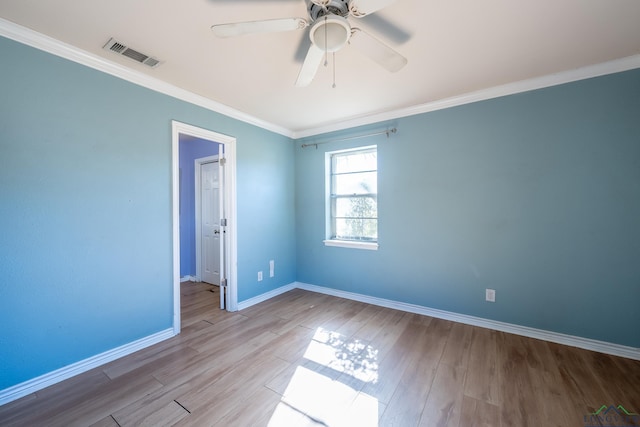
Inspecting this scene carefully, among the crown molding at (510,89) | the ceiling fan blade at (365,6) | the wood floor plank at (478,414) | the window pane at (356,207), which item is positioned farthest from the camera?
the window pane at (356,207)

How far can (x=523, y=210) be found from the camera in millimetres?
2459

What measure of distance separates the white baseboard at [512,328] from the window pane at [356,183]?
1.47 meters

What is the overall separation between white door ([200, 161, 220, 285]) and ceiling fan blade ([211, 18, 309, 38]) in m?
3.13

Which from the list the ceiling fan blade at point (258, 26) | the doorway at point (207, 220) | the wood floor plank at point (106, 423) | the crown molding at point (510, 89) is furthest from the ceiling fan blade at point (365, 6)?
the doorway at point (207, 220)

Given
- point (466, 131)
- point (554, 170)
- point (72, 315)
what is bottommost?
point (72, 315)

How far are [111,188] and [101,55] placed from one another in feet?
3.47

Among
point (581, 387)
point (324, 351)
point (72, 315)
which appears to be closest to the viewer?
point (581, 387)

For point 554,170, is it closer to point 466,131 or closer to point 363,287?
point 466,131

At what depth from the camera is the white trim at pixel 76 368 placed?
166 cm

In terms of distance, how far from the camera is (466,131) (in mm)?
2727

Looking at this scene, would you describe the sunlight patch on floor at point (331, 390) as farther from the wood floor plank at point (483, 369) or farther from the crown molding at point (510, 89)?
the crown molding at point (510, 89)

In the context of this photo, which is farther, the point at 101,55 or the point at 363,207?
the point at 363,207

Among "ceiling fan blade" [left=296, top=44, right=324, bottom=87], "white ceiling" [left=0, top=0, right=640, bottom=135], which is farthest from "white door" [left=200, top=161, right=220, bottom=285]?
"ceiling fan blade" [left=296, top=44, right=324, bottom=87]

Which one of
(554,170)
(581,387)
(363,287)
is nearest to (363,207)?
(363,287)
